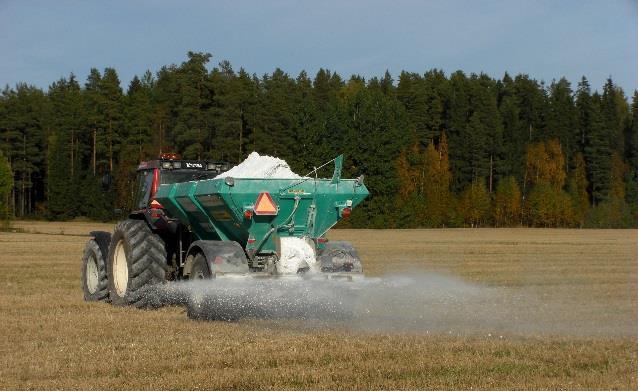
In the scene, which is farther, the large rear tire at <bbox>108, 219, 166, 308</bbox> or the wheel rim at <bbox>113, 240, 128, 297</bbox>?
the wheel rim at <bbox>113, 240, 128, 297</bbox>

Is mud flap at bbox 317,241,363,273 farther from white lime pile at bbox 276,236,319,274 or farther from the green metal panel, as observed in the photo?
the green metal panel

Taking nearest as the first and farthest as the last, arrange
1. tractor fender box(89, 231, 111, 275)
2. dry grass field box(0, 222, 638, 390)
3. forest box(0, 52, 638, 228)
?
dry grass field box(0, 222, 638, 390), tractor fender box(89, 231, 111, 275), forest box(0, 52, 638, 228)

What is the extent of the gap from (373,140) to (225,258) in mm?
68360

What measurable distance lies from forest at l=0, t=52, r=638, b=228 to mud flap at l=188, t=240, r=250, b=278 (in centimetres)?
5683

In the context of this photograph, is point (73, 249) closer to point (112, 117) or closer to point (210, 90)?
point (210, 90)

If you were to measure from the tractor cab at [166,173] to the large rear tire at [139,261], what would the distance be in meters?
0.49

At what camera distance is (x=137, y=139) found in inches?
3723

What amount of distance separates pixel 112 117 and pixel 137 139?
17.3 ft

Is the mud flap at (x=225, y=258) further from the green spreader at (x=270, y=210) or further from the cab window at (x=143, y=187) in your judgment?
the cab window at (x=143, y=187)

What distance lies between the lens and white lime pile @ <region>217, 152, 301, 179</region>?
501 inches

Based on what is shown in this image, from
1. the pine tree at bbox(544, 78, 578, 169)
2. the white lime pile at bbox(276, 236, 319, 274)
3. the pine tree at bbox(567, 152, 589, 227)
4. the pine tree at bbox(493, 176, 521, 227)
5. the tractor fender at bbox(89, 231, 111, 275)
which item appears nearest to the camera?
the white lime pile at bbox(276, 236, 319, 274)

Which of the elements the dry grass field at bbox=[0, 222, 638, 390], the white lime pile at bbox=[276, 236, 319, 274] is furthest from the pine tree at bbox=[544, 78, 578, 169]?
the white lime pile at bbox=[276, 236, 319, 274]

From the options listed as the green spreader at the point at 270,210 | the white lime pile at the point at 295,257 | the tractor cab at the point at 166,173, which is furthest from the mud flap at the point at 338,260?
the tractor cab at the point at 166,173

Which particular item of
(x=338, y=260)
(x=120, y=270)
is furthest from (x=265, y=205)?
(x=120, y=270)
